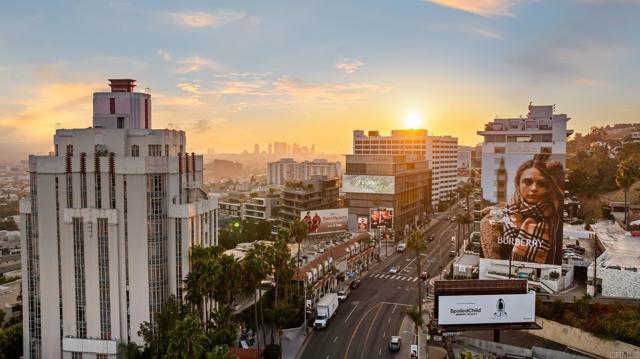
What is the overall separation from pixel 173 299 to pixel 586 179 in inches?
4834

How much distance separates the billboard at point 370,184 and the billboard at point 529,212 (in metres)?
54.2

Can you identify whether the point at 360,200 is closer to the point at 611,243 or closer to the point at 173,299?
the point at 611,243

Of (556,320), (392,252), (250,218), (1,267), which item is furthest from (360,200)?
(1,267)

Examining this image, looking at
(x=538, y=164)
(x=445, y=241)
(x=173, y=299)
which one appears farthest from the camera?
(x=445, y=241)

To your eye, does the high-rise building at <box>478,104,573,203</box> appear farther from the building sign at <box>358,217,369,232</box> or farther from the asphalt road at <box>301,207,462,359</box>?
the building sign at <box>358,217,369,232</box>

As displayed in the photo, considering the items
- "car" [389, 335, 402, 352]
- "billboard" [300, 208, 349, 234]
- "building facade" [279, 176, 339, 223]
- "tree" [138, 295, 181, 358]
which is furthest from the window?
"building facade" [279, 176, 339, 223]

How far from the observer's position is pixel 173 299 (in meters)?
55.6

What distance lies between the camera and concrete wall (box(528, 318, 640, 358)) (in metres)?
54.3

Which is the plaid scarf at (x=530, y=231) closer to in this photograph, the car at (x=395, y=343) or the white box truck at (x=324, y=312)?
the car at (x=395, y=343)

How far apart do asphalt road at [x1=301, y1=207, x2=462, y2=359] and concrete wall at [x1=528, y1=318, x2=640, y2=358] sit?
16.2m

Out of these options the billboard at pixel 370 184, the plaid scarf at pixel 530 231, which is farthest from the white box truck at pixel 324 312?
the billboard at pixel 370 184

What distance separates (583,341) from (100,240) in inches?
2175

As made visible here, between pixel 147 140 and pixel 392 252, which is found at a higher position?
pixel 147 140

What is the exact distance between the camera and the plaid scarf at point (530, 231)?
256ft
